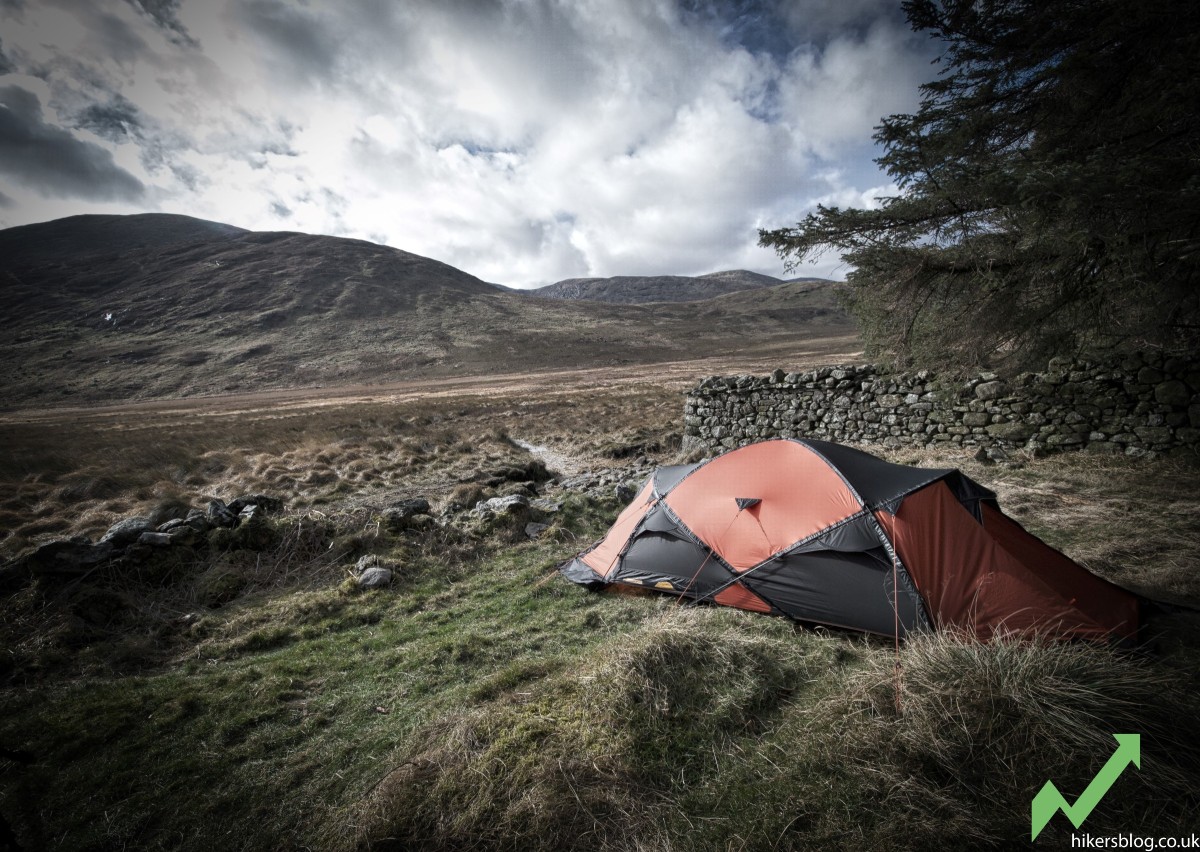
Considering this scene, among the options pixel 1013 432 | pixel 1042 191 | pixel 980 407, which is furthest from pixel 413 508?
pixel 1013 432

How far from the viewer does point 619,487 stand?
972 centimetres

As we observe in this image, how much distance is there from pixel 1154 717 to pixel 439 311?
387 ft

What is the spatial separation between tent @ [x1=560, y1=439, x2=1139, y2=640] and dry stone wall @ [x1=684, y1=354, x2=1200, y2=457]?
6802 millimetres

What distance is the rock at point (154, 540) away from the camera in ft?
22.6

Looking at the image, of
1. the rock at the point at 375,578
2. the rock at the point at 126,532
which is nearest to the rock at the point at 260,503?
the rock at the point at 126,532

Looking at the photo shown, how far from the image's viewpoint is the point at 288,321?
98.7 m

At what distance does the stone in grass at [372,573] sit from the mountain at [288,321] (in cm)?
4685

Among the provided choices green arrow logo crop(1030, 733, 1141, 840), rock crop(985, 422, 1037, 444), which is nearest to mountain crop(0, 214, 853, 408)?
rock crop(985, 422, 1037, 444)

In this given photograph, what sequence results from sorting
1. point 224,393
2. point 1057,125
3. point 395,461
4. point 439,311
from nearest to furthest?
1. point 1057,125
2. point 395,461
3. point 224,393
4. point 439,311

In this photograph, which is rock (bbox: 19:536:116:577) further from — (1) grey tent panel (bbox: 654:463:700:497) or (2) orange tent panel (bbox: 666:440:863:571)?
(2) orange tent panel (bbox: 666:440:863:571)

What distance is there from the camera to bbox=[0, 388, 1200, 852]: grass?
255 cm

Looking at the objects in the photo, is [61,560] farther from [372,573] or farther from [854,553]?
[854,553]

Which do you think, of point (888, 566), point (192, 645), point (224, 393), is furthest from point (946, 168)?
point (224, 393)

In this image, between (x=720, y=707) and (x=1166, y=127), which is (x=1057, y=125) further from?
(x=720, y=707)
